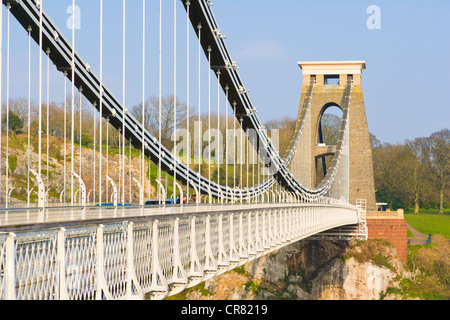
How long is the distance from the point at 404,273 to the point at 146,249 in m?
35.9

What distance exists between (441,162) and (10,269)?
59.3 metres

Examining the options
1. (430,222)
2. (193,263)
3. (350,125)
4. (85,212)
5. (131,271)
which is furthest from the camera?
(430,222)

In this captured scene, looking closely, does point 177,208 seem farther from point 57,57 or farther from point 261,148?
point 261,148

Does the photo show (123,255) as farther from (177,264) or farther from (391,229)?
(391,229)

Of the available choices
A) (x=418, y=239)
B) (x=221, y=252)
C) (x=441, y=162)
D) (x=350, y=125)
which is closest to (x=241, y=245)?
(x=221, y=252)

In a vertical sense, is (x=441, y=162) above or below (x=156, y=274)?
above

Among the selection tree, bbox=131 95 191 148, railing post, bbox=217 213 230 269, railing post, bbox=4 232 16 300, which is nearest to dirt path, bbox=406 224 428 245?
tree, bbox=131 95 191 148

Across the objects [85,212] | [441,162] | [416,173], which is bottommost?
[85,212]

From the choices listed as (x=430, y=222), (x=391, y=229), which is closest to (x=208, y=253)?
(x=391, y=229)

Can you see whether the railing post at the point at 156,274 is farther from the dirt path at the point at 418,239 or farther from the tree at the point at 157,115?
the dirt path at the point at 418,239

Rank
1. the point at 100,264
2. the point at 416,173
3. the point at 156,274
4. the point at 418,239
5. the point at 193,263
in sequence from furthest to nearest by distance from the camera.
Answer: the point at 416,173
the point at 418,239
the point at 193,263
the point at 156,274
the point at 100,264

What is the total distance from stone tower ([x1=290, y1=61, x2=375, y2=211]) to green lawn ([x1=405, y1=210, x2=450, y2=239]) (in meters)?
5.66

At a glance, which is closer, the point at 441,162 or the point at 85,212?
the point at 85,212

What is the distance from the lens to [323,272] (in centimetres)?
4175
